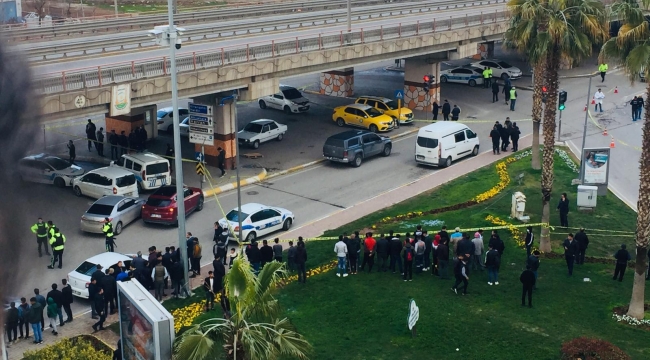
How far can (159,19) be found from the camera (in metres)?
53.2

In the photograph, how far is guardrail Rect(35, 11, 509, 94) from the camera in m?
33.8

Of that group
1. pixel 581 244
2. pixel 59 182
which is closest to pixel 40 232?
pixel 59 182

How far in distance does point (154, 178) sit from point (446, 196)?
456 inches

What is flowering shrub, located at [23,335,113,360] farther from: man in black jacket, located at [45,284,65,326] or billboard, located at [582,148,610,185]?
billboard, located at [582,148,610,185]

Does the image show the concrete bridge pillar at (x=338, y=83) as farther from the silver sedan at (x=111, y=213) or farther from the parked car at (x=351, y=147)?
the silver sedan at (x=111, y=213)

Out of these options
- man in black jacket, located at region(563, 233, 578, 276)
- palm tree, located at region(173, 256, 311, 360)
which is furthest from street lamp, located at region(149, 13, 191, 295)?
man in black jacket, located at region(563, 233, 578, 276)

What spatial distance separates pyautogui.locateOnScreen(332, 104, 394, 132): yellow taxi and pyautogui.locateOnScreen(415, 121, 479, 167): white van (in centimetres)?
598

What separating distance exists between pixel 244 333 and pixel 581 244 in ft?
46.7

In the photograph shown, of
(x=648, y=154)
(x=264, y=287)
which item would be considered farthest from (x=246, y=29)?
(x=264, y=287)

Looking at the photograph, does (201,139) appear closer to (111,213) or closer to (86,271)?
(111,213)

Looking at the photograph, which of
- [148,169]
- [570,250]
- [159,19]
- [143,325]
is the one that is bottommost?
[570,250]

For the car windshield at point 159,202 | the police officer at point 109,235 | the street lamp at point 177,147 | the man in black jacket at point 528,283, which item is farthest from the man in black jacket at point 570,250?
the police officer at point 109,235

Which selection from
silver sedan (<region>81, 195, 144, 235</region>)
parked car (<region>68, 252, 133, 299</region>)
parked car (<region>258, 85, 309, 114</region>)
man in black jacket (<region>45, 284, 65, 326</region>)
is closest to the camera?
man in black jacket (<region>45, 284, 65, 326</region>)

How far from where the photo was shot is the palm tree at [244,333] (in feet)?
56.5
